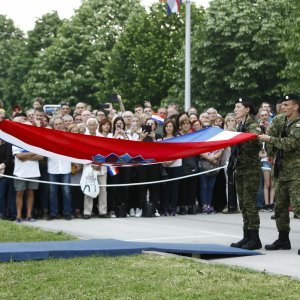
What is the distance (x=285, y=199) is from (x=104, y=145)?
2737 mm

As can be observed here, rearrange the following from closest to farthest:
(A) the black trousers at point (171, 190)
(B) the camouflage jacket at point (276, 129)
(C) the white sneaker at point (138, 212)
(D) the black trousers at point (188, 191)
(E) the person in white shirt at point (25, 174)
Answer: (B) the camouflage jacket at point (276, 129) → (E) the person in white shirt at point (25, 174) → (C) the white sneaker at point (138, 212) → (A) the black trousers at point (171, 190) → (D) the black trousers at point (188, 191)

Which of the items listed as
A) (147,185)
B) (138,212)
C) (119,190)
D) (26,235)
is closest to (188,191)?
(147,185)

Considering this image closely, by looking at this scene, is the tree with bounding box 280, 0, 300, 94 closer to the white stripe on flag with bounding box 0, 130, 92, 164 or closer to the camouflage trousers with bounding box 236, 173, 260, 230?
the camouflage trousers with bounding box 236, 173, 260, 230

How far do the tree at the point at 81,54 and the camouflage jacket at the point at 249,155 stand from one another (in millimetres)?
58060

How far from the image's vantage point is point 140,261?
1002 cm

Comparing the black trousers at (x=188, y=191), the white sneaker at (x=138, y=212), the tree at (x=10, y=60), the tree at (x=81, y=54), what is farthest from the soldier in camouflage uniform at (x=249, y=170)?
the tree at (x=10, y=60)

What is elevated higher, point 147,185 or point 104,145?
point 104,145

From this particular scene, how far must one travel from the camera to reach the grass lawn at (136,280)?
8000mm

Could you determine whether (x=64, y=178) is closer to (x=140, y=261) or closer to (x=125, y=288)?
(x=140, y=261)

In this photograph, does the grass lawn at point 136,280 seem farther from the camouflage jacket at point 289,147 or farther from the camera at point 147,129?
the camera at point 147,129

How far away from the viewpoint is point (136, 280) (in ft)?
28.7

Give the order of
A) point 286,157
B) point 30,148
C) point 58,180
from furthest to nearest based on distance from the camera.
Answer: point 58,180 → point 30,148 → point 286,157

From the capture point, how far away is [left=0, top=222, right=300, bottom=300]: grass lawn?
315 inches

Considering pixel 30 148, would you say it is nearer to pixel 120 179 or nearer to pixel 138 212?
pixel 120 179
